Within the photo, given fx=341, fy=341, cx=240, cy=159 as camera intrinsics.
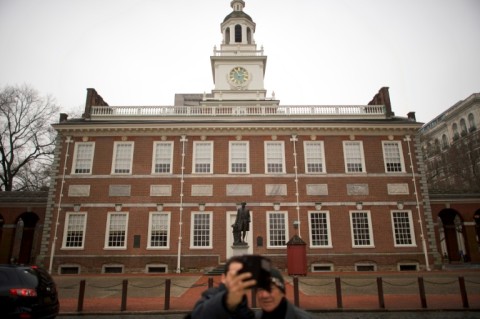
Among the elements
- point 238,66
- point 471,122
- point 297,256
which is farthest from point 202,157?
point 471,122

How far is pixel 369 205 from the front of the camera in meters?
24.0

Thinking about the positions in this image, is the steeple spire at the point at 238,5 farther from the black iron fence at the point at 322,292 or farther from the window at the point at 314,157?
the black iron fence at the point at 322,292

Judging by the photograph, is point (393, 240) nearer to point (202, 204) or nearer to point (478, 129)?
point (202, 204)

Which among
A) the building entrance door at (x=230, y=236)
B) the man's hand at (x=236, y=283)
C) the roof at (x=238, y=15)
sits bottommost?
the man's hand at (x=236, y=283)

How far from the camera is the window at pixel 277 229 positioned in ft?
76.4

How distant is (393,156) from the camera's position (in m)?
25.3

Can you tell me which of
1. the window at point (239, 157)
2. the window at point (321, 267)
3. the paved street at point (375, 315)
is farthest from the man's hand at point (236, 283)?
the window at point (239, 157)

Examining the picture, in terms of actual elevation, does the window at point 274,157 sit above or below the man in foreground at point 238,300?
above

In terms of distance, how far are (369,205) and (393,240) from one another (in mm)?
2780

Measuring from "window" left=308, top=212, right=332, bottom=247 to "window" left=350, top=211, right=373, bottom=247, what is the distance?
1.74 meters

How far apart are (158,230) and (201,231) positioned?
2.99 m

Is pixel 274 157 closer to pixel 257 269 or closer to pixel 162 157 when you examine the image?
pixel 162 157

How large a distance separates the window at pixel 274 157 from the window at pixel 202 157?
13.6 ft

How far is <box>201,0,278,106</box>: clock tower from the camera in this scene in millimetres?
35406
